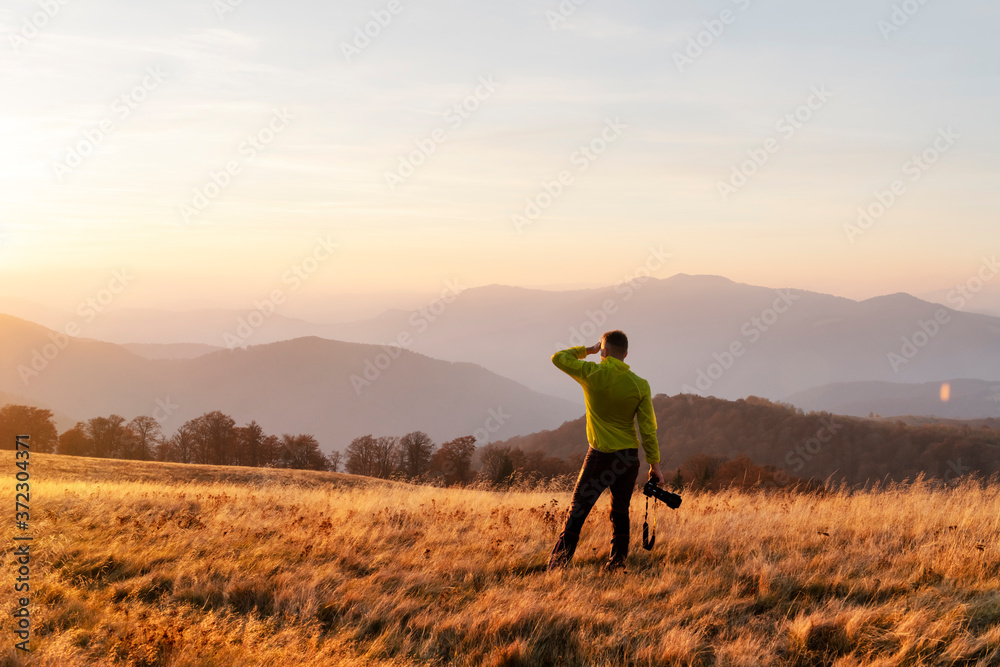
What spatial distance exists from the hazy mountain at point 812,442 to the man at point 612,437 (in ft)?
398

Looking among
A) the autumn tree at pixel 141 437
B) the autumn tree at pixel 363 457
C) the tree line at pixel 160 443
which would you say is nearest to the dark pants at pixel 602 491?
the tree line at pixel 160 443

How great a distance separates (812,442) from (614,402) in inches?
6362

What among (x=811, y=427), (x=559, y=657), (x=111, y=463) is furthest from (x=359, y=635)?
(x=811, y=427)

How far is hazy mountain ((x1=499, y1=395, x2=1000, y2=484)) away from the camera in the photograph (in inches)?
5108

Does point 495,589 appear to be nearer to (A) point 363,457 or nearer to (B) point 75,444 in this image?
(B) point 75,444

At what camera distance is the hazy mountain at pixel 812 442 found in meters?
130

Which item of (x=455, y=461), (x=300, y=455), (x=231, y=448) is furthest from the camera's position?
(x=455, y=461)

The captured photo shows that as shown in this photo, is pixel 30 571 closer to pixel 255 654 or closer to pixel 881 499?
pixel 255 654

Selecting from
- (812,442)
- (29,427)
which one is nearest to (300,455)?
(29,427)

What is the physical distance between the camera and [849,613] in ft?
16.0

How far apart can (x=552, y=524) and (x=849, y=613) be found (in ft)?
12.3

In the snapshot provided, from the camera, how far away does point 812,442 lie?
14675cm

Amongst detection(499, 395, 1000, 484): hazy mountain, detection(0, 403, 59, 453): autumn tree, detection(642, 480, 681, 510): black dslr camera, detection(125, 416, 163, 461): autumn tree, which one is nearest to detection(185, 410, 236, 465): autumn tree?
detection(125, 416, 163, 461): autumn tree

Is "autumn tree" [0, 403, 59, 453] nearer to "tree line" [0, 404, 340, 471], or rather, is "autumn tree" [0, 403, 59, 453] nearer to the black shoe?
"tree line" [0, 404, 340, 471]
